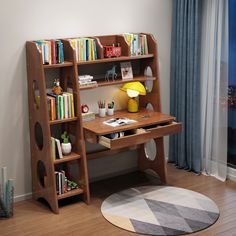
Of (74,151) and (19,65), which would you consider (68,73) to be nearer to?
(19,65)

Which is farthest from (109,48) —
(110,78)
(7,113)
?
(7,113)

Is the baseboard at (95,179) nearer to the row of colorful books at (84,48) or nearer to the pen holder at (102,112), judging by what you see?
the pen holder at (102,112)

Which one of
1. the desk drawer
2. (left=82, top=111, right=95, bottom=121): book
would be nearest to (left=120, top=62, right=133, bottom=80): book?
(left=82, top=111, right=95, bottom=121): book

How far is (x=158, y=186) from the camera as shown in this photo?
14.0 ft

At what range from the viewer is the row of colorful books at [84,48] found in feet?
12.6

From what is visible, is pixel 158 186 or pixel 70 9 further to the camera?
pixel 158 186

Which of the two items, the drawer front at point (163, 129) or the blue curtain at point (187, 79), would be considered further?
the blue curtain at point (187, 79)

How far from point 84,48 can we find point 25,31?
51cm

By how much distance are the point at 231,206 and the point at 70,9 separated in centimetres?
219

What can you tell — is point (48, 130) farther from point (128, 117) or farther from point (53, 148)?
point (128, 117)

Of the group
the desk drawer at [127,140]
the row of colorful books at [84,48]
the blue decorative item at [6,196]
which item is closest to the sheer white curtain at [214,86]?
the desk drawer at [127,140]

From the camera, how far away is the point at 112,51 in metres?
4.01

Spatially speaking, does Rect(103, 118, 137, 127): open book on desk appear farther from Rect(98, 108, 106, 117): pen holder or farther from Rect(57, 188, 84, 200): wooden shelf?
Rect(57, 188, 84, 200): wooden shelf

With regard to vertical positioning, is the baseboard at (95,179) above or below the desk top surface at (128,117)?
below
